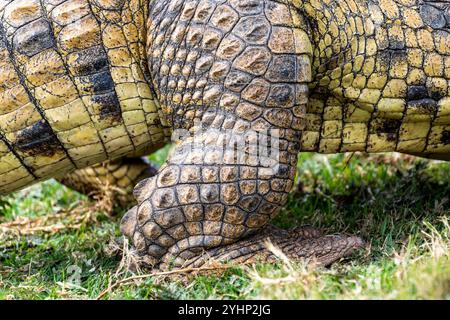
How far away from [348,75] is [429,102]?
48 centimetres

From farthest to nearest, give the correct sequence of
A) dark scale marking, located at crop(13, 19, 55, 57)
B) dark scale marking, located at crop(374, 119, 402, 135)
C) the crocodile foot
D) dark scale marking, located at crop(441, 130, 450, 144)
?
dark scale marking, located at crop(441, 130, 450, 144), dark scale marking, located at crop(374, 119, 402, 135), dark scale marking, located at crop(13, 19, 55, 57), the crocodile foot

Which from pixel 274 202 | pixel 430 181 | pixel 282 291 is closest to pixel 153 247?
pixel 274 202

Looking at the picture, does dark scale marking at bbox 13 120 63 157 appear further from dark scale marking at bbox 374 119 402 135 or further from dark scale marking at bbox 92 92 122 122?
dark scale marking at bbox 374 119 402 135

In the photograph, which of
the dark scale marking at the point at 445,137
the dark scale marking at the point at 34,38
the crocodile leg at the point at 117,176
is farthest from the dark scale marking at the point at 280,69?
the crocodile leg at the point at 117,176

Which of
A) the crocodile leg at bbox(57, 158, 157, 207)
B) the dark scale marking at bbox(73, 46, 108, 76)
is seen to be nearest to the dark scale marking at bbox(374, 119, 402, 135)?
the dark scale marking at bbox(73, 46, 108, 76)

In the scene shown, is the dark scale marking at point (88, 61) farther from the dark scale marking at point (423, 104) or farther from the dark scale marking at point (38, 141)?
the dark scale marking at point (423, 104)

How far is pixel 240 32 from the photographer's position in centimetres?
388

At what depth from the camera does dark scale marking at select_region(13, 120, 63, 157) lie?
13.9 ft

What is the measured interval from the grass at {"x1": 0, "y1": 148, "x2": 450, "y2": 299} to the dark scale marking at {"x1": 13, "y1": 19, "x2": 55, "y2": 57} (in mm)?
1265

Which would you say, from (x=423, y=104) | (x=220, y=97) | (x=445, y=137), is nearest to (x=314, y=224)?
(x=445, y=137)

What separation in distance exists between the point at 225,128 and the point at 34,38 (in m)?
1.18

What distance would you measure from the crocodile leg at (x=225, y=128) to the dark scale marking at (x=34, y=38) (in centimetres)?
57

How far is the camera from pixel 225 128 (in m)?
3.94

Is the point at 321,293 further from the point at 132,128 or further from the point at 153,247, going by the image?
the point at 132,128
